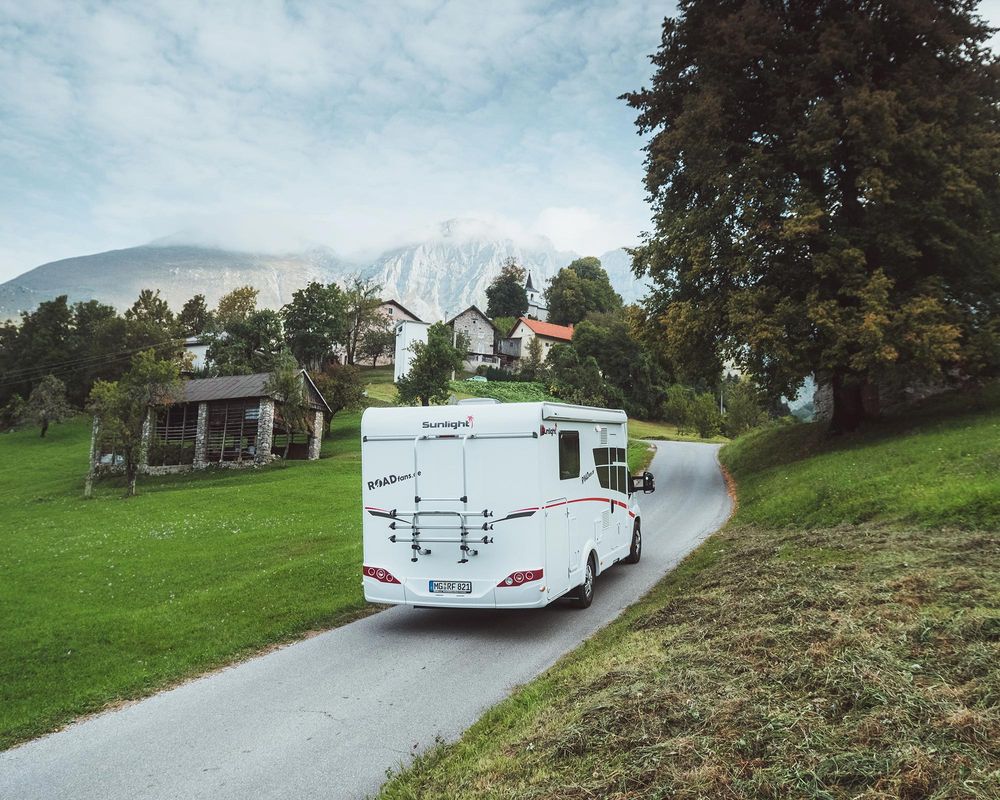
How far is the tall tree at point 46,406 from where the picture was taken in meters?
56.0

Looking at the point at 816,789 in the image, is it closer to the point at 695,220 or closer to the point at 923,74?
the point at 695,220

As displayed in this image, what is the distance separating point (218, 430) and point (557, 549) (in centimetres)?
4020

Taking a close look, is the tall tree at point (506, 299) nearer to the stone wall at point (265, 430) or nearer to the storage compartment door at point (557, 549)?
the stone wall at point (265, 430)

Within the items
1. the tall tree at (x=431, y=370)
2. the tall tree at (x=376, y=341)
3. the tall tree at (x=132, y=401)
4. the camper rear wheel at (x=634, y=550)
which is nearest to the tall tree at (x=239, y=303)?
the tall tree at (x=376, y=341)

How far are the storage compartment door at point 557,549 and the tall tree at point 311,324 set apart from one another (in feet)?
221

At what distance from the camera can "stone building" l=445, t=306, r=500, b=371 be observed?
3834 inches

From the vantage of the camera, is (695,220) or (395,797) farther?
(695,220)

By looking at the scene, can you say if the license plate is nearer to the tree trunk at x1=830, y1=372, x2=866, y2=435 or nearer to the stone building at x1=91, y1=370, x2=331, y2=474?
the tree trunk at x1=830, y1=372, x2=866, y2=435

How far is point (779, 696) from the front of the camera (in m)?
4.56

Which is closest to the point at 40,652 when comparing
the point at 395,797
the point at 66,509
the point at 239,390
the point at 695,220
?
the point at 395,797

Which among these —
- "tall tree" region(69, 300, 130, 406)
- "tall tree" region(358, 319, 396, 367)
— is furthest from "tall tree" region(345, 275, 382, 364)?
"tall tree" region(69, 300, 130, 406)

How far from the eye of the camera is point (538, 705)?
598cm

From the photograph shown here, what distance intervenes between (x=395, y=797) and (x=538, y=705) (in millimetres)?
1600

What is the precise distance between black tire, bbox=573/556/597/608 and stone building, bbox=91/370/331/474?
34.9m
